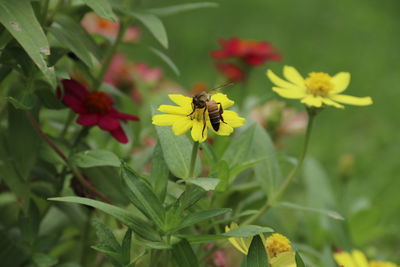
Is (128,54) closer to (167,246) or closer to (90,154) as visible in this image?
(90,154)

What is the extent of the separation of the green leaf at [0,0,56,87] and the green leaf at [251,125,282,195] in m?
0.40

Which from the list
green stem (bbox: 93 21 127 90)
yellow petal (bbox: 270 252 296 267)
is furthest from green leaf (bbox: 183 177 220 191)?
green stem (bbox: 93 21 127 90)

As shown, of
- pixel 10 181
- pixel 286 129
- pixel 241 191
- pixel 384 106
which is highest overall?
pixel 10 181

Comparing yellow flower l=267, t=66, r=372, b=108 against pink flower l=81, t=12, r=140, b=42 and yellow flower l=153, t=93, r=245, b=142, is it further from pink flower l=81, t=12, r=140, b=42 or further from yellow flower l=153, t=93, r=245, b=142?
pink flower l=81, t=12, r=140, b=42

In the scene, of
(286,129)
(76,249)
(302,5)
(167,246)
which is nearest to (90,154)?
(167,246)

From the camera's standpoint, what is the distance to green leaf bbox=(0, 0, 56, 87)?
907mm

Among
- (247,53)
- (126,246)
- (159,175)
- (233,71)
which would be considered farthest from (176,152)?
(233,71)

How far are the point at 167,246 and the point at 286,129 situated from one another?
958 millimetres

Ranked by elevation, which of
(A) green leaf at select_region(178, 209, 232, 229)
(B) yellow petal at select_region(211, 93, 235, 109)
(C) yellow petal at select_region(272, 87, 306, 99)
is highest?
(B) yellow petal at select_region(211, 93, 235, 109)

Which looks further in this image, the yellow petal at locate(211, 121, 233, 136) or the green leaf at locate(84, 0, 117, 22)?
the green leaf at locate(84, 0, 117, 22)

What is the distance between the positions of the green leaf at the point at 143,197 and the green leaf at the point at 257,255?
0.12m

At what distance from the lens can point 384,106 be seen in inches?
108

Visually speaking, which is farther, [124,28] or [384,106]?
[384,106]

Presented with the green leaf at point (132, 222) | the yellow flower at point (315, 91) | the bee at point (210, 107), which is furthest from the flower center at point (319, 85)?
the green leaf at point (132, 222)
